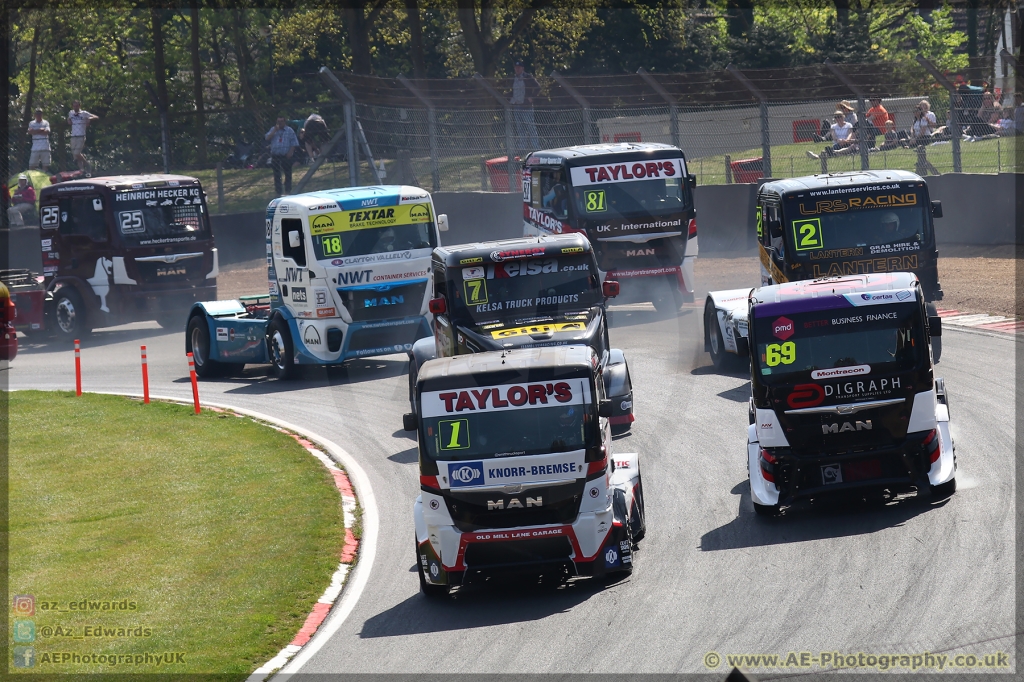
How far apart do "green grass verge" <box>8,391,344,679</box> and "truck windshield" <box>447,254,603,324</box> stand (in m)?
2.71

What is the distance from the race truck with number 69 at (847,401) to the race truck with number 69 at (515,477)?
1774 mm

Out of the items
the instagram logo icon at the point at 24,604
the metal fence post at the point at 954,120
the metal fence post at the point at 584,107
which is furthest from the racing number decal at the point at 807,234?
the metal fence post at the point at 584,107

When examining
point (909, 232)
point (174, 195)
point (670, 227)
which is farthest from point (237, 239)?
point (909, 232)

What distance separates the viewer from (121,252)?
24078mm

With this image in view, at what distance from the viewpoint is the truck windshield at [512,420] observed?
374 inches

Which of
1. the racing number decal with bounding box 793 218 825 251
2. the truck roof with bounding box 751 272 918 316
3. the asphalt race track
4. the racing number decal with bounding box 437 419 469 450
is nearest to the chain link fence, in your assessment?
the racing number decal with bounding box 793 218 825 251

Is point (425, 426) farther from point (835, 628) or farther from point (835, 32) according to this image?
point (835, 32)

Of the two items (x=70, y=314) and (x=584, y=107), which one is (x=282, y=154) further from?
(x=70, y=314)

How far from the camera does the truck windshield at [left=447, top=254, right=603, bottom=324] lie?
15000mm

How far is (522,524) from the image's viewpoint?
373 inches

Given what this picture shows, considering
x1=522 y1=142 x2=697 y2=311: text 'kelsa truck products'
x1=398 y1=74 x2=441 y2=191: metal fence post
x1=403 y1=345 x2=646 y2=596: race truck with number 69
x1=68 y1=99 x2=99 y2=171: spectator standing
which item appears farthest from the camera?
x1=68 y1=99 x2=99 y2=171: spectator standing

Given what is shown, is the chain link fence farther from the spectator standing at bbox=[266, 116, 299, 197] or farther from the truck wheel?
the truck wheel

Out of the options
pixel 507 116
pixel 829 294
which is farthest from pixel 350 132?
pixel 829 294

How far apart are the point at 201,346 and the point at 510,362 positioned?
488 inches
